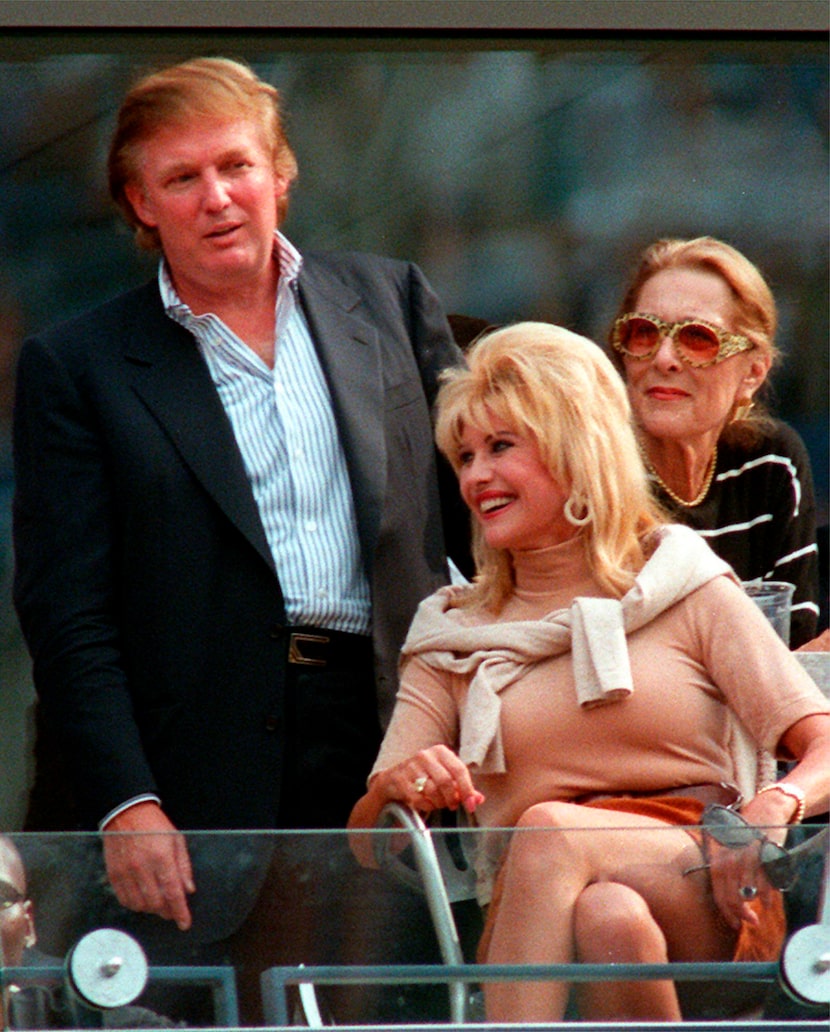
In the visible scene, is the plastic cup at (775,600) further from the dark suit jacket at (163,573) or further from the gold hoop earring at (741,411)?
the dark suit jacket at (163,573)

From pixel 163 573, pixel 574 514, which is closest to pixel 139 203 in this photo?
pixel 163 573

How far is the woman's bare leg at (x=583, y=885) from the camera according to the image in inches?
101

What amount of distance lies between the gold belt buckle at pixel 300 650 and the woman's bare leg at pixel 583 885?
36.2 inches

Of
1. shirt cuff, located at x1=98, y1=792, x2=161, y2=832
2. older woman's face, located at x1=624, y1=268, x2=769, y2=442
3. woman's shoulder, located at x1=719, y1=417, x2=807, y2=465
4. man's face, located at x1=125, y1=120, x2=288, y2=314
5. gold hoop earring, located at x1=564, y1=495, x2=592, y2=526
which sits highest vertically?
man's face, located at x1=125, y1=120, x2=288, y2=314

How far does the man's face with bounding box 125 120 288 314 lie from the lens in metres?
3.52

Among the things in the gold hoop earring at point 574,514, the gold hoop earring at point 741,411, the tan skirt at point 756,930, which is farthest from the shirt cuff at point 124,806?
the gold hoop earring at point 741,411

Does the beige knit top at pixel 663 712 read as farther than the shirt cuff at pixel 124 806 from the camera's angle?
No

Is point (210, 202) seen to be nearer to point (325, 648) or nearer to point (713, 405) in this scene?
point (325, 648)

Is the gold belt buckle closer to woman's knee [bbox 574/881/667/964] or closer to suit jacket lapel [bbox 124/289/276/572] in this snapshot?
suit jacket lapel [bbox 124/289/276/572]

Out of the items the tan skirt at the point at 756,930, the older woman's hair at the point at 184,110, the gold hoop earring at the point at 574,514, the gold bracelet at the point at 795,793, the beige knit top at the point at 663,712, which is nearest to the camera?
the tan skirt at the point at 756,930

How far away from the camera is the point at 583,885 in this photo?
8.52 ft

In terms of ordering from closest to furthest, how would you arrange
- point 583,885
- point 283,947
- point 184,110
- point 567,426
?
point 283,947 < point 583,885 < point 567,426 < point 184,110

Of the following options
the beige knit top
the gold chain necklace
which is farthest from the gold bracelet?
the gold chain necklace

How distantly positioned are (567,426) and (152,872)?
42.4 inches
